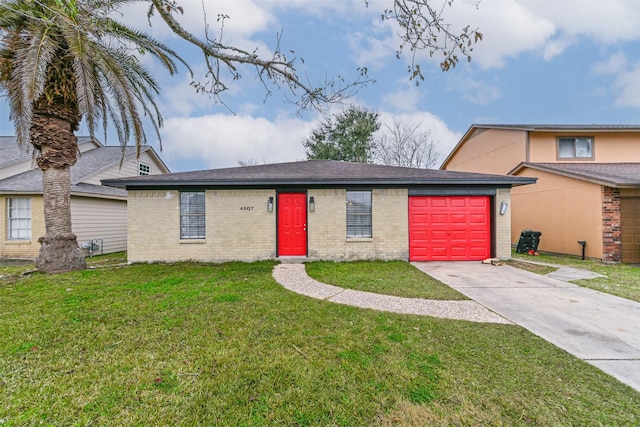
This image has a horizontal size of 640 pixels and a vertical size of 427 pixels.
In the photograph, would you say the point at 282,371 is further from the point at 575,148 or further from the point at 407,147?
the point at 407,147

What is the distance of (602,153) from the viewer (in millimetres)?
13094

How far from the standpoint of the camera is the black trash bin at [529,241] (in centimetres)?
1084

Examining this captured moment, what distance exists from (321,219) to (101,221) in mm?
9775

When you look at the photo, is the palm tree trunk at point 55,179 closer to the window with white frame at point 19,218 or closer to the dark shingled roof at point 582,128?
the window with white frame at point 19,218

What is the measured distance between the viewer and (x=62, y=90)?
6.98 meters

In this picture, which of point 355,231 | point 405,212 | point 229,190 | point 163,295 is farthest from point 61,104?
point 405,212

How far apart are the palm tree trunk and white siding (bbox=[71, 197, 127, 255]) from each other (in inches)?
156

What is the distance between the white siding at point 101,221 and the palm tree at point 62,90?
4026 mm

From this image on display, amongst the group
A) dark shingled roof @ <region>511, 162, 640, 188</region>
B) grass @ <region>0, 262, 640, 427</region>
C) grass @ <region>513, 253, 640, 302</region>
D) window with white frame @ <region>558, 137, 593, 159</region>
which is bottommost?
grass @ <region>513, 253, 640, 302</region>

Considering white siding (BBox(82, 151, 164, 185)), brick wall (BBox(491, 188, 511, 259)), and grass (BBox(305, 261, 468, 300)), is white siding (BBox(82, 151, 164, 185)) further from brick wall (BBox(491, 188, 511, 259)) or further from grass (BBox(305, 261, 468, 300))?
brick wall (BBox(491, 188, 511, 259))

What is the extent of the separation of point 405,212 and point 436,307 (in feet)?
15.6

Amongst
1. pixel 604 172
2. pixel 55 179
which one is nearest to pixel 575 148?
pixel 604 172

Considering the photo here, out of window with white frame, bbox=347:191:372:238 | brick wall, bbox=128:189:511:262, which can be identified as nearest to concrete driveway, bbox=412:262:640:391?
brick wall, bbox=128:189:511:262

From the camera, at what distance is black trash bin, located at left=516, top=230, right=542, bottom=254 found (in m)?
10.8
